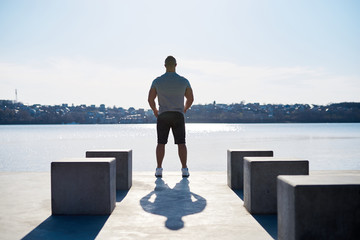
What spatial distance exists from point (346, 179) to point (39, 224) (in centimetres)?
329

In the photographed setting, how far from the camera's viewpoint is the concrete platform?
3.84m

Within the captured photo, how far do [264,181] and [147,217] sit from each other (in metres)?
1.58

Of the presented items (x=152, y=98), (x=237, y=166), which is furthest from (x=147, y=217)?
(x=152, y=98)

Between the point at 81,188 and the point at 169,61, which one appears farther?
the point at 169,61

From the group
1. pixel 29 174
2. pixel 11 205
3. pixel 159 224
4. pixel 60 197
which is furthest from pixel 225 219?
A: pixel 29 174

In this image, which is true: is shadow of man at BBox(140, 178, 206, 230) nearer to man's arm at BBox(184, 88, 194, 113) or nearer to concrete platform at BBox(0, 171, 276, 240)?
concrete platform at BBox(0, 171, 276, 240)

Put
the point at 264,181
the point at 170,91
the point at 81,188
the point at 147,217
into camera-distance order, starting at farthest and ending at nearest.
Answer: the point at 170,91, the point at 264,181, the point at 81,188, the point at 147,217

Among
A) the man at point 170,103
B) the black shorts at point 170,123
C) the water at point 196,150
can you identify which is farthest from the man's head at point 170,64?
the water at point 196,150

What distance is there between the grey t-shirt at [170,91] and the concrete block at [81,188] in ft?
10.4

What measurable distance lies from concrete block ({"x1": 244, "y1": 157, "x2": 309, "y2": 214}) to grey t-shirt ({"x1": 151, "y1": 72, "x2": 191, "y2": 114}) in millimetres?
3030

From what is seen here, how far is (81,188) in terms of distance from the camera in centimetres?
470

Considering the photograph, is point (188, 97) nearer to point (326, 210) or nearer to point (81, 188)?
point (81, 188)

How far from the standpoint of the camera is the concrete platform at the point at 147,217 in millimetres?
3838

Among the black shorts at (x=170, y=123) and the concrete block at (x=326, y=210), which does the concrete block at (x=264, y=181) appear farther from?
the black shorts at (x=170, y=123)
